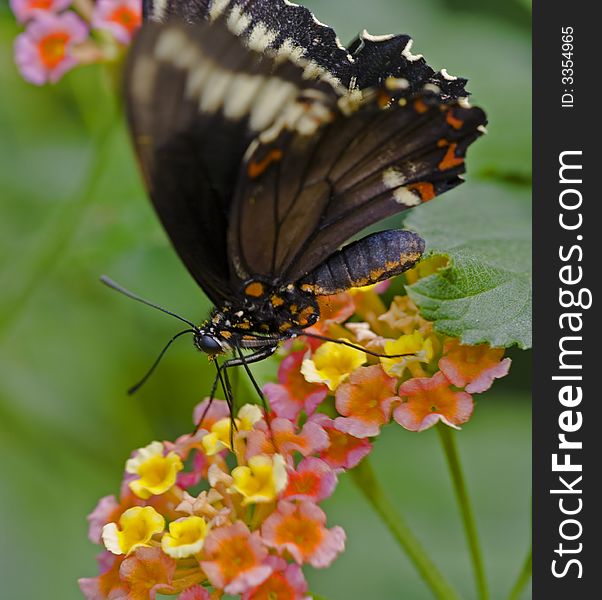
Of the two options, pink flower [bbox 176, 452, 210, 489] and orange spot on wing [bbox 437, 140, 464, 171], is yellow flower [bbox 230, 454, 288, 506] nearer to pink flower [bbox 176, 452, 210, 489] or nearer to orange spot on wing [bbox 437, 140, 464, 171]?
pink flower [bbox 176, 452, 210, 489]

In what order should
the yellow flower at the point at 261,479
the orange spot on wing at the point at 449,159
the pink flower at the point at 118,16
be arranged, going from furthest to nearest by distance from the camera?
the pink flower at the point at 118,16, the orange spot on wing at the point at 449,159, the yellow flower at the point at 261,479

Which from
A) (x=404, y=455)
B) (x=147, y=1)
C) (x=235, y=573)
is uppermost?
(x=147, y=1)

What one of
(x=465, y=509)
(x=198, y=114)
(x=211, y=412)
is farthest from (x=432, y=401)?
(x=198, y=114)

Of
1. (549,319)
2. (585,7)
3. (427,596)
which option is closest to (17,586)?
(427,596)

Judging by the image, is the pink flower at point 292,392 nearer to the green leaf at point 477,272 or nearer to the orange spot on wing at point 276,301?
the orange spot on wing at point 276,301

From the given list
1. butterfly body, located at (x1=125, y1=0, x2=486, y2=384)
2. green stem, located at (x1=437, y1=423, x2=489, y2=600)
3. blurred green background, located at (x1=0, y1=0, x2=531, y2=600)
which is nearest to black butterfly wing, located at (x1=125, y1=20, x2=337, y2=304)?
butterfly body, located at (x1=125, y1=0, x2=486, y2=384)

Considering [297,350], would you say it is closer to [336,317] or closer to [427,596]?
[336,317]

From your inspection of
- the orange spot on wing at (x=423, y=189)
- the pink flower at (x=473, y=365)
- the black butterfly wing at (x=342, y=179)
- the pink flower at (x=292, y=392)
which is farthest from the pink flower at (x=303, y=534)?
the orange spot on wing at (x=423, y=189)
